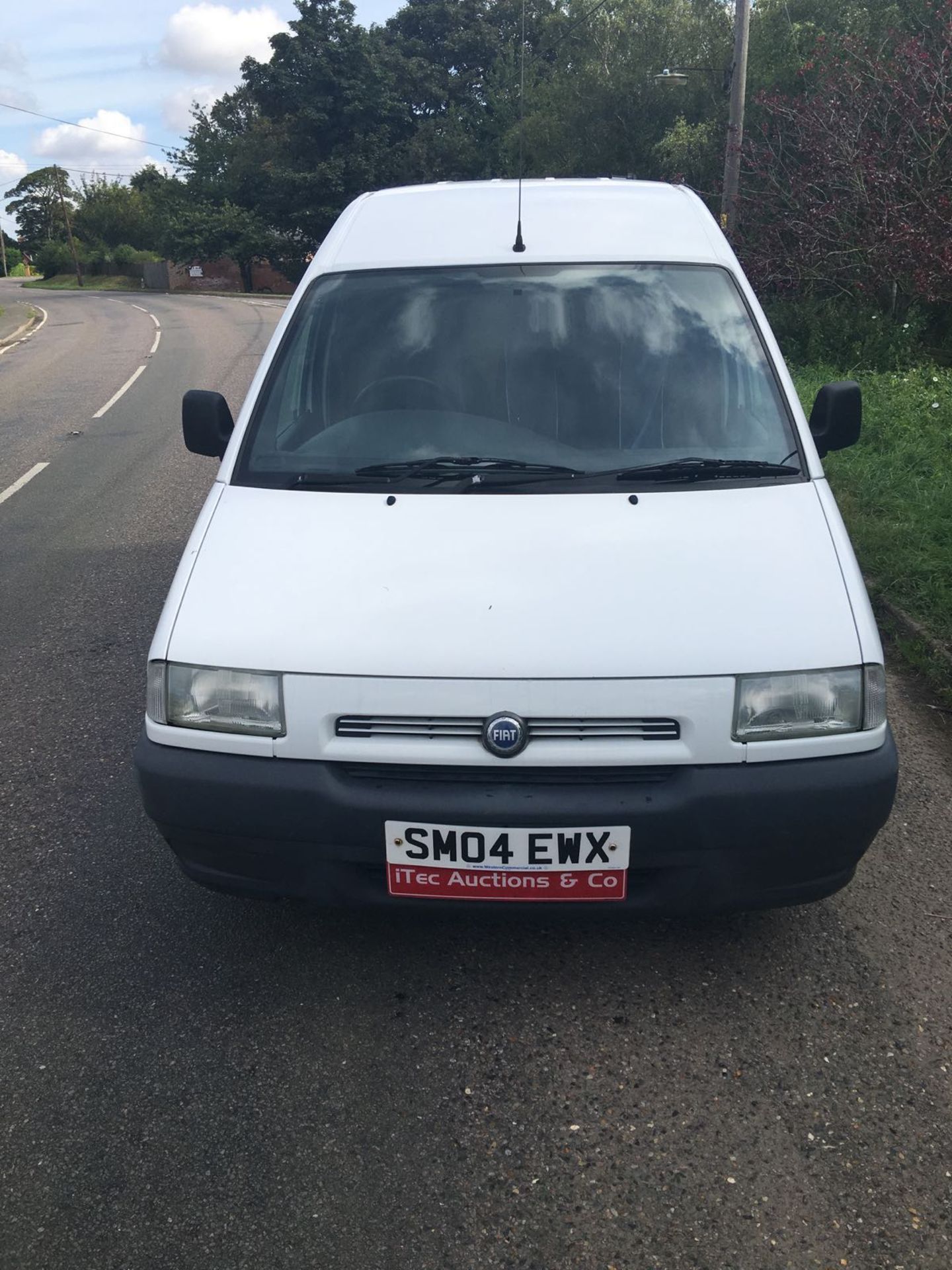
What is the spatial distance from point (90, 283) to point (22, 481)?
77985mm

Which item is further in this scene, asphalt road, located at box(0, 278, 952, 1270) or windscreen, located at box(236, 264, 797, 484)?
windscreen, located at box(236, 264, 797, 484)

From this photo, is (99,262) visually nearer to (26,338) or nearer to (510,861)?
(26,338)

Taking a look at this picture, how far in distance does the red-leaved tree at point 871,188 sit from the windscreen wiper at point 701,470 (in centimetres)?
1031

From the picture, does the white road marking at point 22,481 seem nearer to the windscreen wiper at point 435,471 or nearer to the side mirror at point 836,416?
the windscreen wiper at point 435,471

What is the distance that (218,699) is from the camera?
274 cm

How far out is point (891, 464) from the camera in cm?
829

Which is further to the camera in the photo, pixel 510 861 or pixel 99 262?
pixel 99 262

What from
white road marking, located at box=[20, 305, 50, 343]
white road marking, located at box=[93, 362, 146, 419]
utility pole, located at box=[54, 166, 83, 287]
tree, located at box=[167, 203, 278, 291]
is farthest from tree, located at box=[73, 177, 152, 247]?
white road marking, located at box=[93, 362, 146, 419]

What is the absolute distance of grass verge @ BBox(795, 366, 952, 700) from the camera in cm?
573

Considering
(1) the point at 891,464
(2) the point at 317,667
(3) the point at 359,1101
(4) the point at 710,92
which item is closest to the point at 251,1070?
(3) the point at 359,1101

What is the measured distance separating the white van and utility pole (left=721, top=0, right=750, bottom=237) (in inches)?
584

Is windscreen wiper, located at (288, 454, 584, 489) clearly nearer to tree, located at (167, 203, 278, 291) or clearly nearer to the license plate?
the license plate

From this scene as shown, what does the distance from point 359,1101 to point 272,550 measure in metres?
1.43

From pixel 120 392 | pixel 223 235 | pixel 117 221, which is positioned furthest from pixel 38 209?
pixel 120 392
